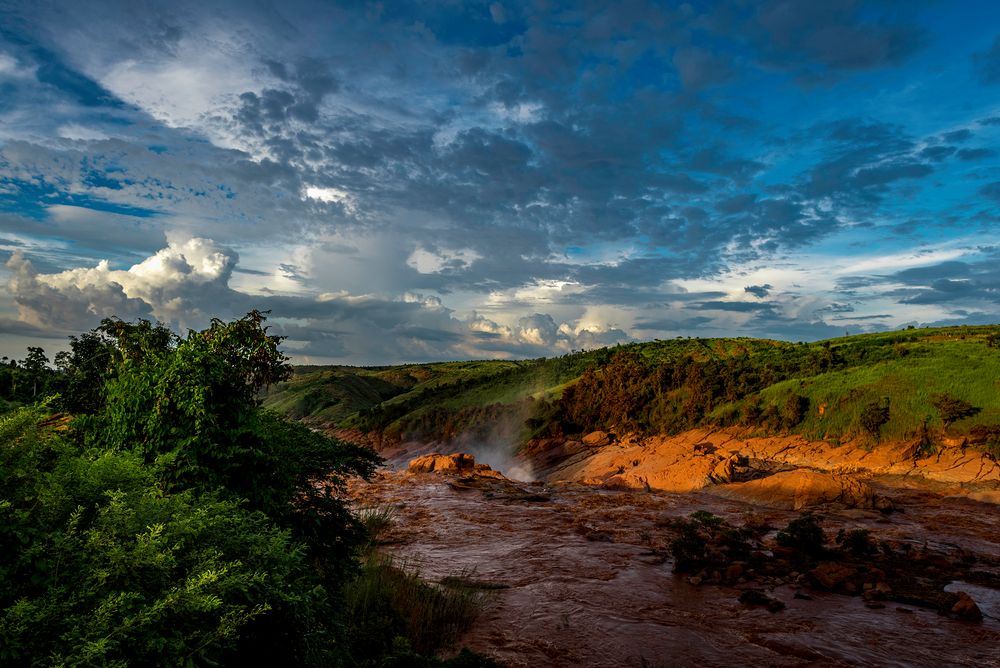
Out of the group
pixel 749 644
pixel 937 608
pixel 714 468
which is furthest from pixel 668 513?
pixel 749 644

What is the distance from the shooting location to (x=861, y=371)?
38562mm

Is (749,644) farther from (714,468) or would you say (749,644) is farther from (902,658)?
(714,468)

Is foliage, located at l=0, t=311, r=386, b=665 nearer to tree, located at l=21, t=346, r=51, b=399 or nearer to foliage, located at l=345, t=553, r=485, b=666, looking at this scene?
foliage, located at l=345, t=553, r=485, b=666

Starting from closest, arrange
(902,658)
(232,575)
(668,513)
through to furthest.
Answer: (232,575) → (902,658) → (668,513)

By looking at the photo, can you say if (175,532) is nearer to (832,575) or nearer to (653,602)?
(653,602)

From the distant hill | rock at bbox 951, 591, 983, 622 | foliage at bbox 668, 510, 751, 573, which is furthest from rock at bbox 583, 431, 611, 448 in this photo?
rock at bbox 951, 591, 983, 622

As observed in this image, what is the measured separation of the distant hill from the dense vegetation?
1756 centimetres

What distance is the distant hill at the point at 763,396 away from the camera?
3266 centimetres

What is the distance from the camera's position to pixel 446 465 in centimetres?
4228

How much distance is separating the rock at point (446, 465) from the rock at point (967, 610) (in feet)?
104

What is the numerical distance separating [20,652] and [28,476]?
1.65 m

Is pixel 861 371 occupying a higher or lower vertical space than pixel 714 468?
higher

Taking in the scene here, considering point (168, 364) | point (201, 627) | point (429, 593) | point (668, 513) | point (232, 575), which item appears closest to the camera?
point (201, 627)

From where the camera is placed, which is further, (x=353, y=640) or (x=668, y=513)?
(x=668, y=513)
